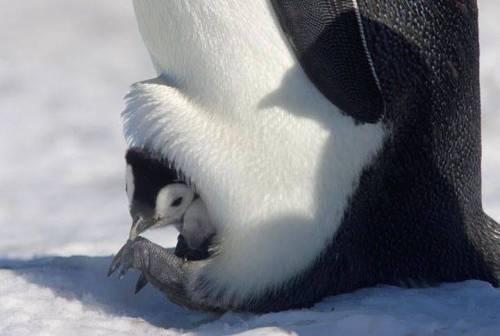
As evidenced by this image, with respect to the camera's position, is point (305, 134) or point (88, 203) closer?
point (305, 134)

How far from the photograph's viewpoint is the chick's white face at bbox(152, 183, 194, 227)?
242 centimetres

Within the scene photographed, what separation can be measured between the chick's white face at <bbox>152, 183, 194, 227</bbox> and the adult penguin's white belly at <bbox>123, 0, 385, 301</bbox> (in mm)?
49

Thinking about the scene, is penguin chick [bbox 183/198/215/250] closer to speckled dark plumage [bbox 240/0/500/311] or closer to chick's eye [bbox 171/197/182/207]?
chick's eye [bbox 171/197/182/207]

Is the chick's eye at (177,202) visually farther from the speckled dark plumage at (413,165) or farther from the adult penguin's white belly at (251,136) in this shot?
the speckled dark plumage at (413,165)

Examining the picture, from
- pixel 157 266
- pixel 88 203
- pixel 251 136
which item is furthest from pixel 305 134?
pixel 88 203

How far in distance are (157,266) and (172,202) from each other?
0.42ft

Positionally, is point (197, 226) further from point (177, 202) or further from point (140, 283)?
point (140, 283)

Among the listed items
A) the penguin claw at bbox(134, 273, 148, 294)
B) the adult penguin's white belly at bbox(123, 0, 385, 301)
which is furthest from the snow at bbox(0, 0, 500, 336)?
the adult penguin's white belly at bbox(123, 0, 385, 301)

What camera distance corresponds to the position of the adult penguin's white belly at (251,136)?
2309mm

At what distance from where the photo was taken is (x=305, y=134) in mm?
2326

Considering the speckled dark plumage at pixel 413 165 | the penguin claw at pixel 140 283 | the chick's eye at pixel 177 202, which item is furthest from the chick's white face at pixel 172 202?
the speckled dark plumage at pixel 413 165

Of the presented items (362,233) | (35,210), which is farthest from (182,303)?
(35,210)

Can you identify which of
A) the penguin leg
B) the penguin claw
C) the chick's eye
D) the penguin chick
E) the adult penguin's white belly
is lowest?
the penguin claw

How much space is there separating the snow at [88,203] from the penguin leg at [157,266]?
0.07m
